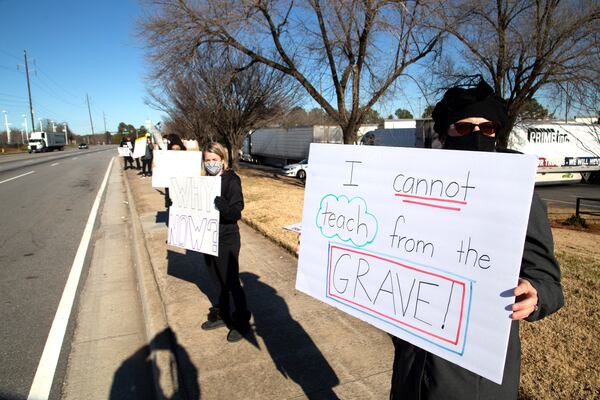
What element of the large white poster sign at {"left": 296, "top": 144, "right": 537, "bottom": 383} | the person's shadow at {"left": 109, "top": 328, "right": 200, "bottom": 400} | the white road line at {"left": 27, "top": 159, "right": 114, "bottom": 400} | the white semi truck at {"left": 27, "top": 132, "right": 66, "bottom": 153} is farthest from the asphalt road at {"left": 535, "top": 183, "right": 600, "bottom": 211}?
the white semi truck at {"left": 27, "top": 132, "right": 66, "bottom": 153}

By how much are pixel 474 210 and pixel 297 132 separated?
29.1 m

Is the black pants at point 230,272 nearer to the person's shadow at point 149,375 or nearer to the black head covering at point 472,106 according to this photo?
the person's shadow at point 149,375

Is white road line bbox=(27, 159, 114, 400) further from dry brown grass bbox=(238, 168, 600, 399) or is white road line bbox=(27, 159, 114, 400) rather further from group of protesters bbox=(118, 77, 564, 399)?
dry brown grass bbox=(238, 168, 600, 399)

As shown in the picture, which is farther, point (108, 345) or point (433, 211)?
point (108, 345)

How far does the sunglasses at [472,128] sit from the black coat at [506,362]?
1.00 ft

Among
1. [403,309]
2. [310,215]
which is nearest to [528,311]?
[403,309]

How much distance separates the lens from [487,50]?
11.5 meters

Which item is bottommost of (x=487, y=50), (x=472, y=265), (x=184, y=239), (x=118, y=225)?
(x=118, y=225)

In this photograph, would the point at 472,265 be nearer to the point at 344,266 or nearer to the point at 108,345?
the point at 344,266

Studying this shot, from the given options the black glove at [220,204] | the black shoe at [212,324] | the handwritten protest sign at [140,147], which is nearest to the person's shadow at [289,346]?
the black shoe at [212,324]

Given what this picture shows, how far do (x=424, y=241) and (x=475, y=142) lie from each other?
0.44 meters

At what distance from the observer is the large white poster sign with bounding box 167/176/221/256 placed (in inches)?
142

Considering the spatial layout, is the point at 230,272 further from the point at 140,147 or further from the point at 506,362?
the point at 140,147

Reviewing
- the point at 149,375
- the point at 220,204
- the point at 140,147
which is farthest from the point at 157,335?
the point at 140,147
